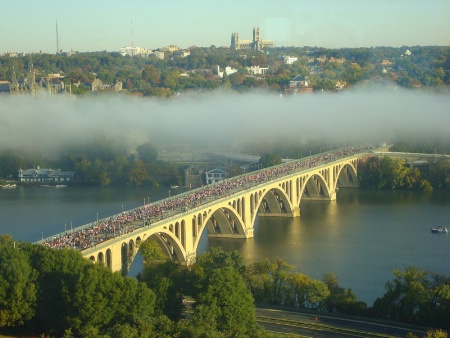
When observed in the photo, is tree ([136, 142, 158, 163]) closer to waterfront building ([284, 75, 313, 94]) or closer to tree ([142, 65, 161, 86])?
waterfront building ([284, 75, 313, 94])

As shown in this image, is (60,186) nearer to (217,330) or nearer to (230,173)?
(230,173)

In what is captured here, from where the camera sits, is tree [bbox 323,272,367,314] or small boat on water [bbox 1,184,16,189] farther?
small boat on water [bbox 1,184,16,189]

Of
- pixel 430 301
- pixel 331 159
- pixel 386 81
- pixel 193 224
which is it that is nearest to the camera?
pixel 430 301

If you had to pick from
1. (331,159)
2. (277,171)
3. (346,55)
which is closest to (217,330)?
(277,171)

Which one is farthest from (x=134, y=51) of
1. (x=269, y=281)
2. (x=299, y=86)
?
(x=269, y=281)

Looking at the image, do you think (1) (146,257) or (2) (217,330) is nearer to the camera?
(2) (217,330)

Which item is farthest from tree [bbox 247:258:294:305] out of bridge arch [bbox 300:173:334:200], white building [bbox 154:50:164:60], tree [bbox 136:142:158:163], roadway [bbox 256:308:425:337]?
white building [bbox 154:50:164:60]
